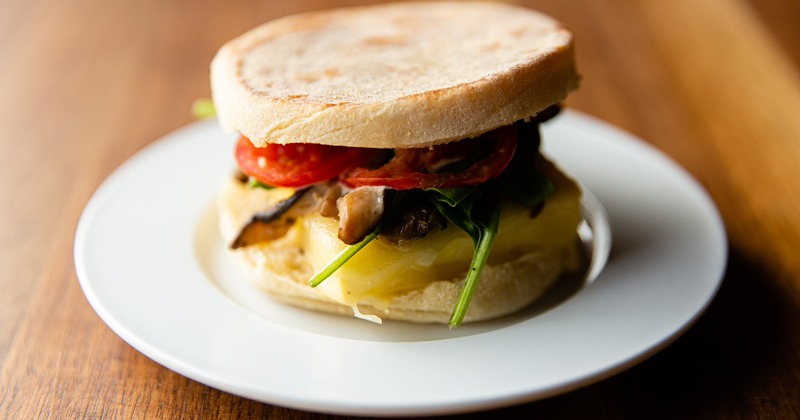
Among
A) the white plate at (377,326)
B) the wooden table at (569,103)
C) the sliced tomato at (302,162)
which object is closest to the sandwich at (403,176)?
the sliced tomato at (302,162)

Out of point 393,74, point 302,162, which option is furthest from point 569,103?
point 302,162

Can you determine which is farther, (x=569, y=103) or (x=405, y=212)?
(x=569, y=103)

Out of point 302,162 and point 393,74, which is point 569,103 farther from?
point 302,162

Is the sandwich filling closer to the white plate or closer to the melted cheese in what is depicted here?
the melted cheese

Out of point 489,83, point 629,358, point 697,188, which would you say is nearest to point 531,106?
point 489,83

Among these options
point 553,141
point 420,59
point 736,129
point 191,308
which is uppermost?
point 420,59

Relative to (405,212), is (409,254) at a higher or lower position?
lower

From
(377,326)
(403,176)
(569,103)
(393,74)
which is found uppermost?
(393,74)

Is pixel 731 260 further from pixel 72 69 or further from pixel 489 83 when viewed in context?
pixel 72 69
